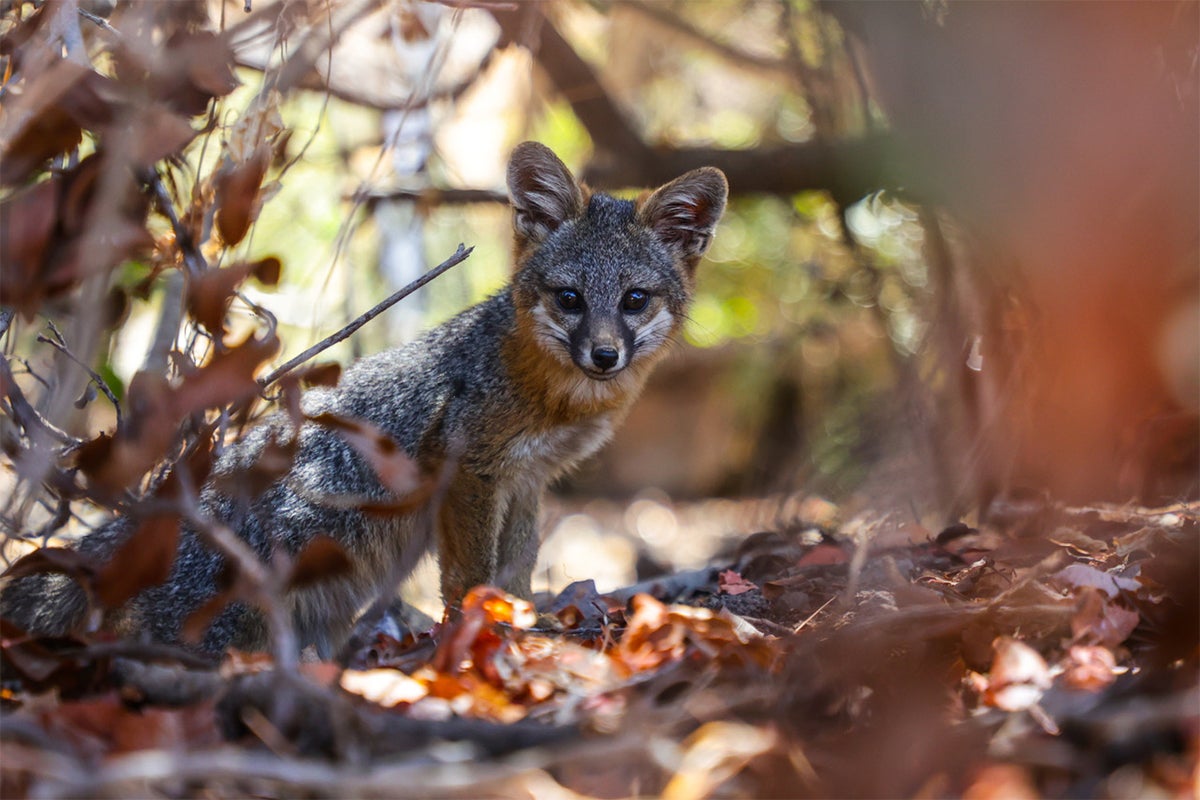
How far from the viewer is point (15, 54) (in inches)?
125

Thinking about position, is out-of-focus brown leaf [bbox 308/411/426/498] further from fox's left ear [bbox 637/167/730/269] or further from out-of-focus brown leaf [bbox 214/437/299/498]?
fox's left ear [bbox 637/167/730/269]

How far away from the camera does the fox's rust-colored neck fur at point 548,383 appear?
17.0ft

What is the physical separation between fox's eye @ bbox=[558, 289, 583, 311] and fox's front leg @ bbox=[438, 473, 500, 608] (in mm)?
968

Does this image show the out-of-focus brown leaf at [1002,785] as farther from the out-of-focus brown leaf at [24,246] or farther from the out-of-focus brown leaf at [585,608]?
the out-of-focus brown leaf at [24,246]

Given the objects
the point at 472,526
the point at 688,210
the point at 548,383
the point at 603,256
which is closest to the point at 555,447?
the point at 548,383

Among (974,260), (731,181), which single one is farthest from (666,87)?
(974,260)

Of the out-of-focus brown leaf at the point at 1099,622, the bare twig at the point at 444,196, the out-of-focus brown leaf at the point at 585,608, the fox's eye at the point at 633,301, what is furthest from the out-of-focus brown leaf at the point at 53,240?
the bare twig at the point at 444,196

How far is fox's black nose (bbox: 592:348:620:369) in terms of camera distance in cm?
490

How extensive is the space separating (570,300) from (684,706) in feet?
10.3

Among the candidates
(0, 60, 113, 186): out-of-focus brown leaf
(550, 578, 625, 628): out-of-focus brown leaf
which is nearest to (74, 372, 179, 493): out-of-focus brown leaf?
(0, 60, 113, 186): out-of-focus brown leaf

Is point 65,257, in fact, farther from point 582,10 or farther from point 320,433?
point 582,10

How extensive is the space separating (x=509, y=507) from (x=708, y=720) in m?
3.14

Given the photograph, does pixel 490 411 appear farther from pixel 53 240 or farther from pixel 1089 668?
pixel 1089 668

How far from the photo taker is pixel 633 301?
5.37 m
